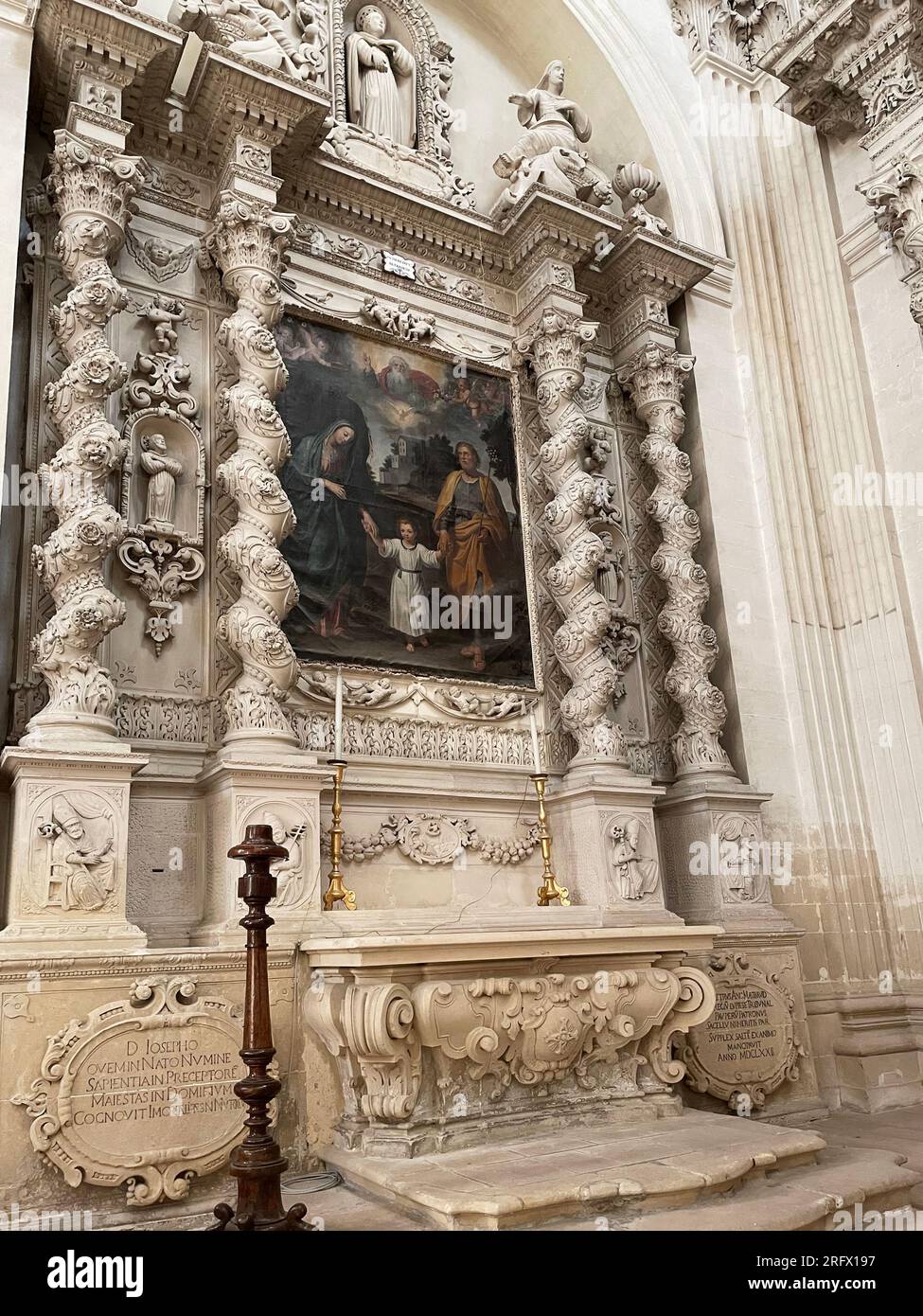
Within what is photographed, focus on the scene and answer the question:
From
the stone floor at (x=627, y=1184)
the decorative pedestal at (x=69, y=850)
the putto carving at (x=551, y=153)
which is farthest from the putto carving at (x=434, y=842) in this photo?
the putto carving at (x=551, y=153)

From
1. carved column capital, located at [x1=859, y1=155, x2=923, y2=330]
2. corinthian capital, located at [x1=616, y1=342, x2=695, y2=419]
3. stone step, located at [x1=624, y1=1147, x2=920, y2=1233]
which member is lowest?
stone step, located at [x1=624, y1=1147, x2=920, y2=1233]

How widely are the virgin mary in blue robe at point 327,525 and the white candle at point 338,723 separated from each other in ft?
1.47

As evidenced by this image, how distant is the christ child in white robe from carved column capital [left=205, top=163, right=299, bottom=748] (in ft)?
3.11

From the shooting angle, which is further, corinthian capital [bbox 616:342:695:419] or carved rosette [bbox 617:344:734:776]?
corinthian capital [bbox 616:342:695:419]

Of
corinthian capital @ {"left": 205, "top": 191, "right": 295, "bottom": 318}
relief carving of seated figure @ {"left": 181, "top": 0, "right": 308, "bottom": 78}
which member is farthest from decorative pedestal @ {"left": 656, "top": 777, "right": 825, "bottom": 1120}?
relief carving of seated figure @ {"left": 181, "top": 0, "right": 308, "bottom": 78}

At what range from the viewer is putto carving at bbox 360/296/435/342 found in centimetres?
794

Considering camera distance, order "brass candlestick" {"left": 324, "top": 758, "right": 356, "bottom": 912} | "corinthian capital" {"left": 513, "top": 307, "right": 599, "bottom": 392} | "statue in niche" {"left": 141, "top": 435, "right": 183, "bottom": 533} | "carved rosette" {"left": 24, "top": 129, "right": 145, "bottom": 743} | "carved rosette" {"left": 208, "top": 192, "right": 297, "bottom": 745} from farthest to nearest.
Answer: "corinthian capital" {"left": 513, "top": 307, "right": 599, "bottom": 392}
"statue in niche" {"left": 141, "top": 435, "right": 183, "bottom": 533}
"carved rosette" {"left": 208, "top": 192, "right": 297, "bottom": 745}
"brass candlestick" {"left": 324, "top": 758, "right": 356, "bottom": 912}
"carved rosette" {"left": 24, "top": 129, "right": 145, "bottom": 743}

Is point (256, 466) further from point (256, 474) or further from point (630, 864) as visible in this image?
point (630, 864)

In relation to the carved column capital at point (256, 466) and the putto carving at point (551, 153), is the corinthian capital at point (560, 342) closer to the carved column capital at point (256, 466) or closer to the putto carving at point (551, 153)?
the putto carving at point (551, 153)

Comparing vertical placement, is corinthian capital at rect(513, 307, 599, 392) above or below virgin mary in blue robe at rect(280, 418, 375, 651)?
above

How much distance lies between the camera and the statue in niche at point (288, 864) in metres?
5.64

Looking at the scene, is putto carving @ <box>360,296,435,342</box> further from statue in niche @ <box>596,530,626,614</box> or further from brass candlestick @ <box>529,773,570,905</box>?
brass candlestick @ <box>529,773,570,905</box>
